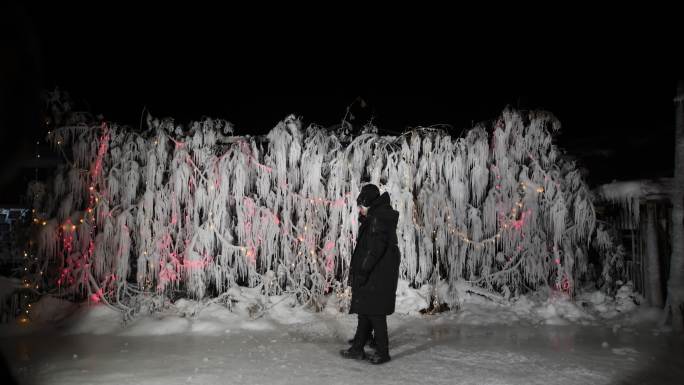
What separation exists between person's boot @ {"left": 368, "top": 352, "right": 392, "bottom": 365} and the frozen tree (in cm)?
242

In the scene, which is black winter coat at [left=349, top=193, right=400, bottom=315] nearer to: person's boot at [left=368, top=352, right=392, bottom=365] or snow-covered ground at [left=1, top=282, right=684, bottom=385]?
person's boot at [left=368, top=352, right=392, bottom=365]

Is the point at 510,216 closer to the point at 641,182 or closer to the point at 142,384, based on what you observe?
the point at 641,182

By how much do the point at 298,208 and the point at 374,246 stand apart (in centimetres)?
269

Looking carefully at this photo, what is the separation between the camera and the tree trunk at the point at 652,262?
22.4ft

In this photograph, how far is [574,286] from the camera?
24.7 ft

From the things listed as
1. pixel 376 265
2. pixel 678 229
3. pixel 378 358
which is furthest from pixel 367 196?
pixel 678 229

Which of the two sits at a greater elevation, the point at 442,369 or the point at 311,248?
the point at 311,248

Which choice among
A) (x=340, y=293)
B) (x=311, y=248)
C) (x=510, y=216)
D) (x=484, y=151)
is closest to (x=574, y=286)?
(x=510, y=216)

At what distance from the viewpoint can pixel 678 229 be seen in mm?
6387

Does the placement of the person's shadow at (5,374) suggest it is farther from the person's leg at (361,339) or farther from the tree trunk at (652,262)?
the tree trunk at (652,262)

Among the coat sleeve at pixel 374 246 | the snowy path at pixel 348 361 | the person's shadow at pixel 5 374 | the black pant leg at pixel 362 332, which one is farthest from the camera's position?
the black pant leg at pixel 362 332

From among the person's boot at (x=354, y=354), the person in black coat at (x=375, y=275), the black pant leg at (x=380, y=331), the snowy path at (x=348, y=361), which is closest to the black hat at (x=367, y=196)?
the person in black coat at (x=375, y=275)

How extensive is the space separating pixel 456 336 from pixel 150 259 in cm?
426

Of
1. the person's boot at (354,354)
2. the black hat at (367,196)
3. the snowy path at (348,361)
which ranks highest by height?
the black hat at (367,196)
